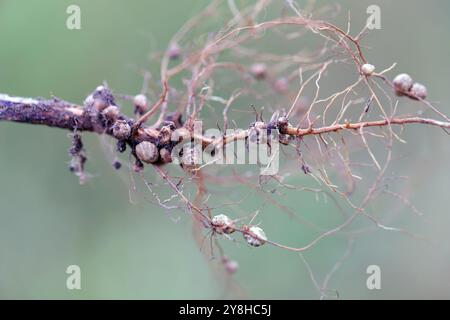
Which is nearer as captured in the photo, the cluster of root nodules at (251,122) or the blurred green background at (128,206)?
the cluster of root nodules at (251,122)

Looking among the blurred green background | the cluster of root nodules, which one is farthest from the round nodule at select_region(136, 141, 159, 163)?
the blurred green background

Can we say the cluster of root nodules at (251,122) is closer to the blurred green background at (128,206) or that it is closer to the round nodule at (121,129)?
the round nodule at (121,129)

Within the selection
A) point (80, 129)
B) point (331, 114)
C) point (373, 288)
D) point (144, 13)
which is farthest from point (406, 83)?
point (144, 13)

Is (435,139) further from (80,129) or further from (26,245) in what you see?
(26,245)

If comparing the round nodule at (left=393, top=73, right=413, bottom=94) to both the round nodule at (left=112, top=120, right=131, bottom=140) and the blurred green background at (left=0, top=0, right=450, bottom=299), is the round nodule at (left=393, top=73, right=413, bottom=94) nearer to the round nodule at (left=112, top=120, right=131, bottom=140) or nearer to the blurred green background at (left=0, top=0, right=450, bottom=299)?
the round nodule at (left=112, top=120, right=131, bottom=140)

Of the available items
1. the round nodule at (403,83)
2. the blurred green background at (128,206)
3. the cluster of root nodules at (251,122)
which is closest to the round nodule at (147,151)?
the cluster of root nodules at (251,122)

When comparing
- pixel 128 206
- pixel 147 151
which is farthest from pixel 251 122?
pixel 128 206

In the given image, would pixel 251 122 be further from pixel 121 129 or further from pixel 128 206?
pixel 128 206

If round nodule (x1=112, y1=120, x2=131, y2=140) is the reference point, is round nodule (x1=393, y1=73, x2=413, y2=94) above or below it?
above
